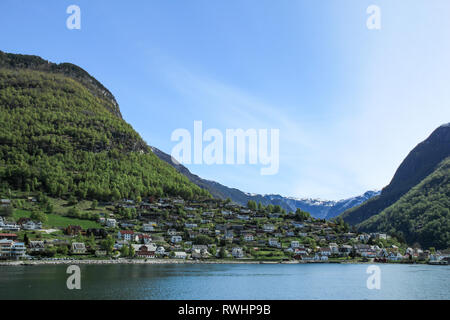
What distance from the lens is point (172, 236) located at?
461 ft

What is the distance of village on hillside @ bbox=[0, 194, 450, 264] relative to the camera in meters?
110

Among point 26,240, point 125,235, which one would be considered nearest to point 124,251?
point 125,235

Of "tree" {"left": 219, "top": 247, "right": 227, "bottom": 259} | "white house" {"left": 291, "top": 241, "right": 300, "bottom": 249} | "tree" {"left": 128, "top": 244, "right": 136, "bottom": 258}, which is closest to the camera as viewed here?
"tree" {"left": 128, "top": 244, "right": 136, "bottom": 258}

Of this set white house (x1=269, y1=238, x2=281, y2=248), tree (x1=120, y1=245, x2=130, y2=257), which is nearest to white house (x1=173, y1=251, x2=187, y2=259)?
tree (x1=120, y1=245, x2=130, y2=257)

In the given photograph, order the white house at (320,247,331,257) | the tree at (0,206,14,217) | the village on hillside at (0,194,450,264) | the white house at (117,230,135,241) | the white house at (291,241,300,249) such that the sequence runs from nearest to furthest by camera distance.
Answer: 1. the village on hillside at (0,194,450,264)
2. the tree at (0,206,14,217)
3. the white house at (117,230,135,241)
4. the white house at (320,247,331,257)
5. the white house at (291,241,300,249)

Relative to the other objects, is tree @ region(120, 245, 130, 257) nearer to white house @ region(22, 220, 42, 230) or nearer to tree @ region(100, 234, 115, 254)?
tree @ region(100, 234, 115, 254)

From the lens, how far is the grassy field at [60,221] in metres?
126

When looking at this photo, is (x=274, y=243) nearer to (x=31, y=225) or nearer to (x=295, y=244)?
(x=295, y=244)

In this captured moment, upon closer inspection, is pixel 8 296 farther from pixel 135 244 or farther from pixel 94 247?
pixel 135 244

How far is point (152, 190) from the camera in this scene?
197750 millimetres

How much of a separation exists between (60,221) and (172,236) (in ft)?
125

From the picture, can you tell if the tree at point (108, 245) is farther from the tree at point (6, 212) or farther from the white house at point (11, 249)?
the tree at point (6, 212)
